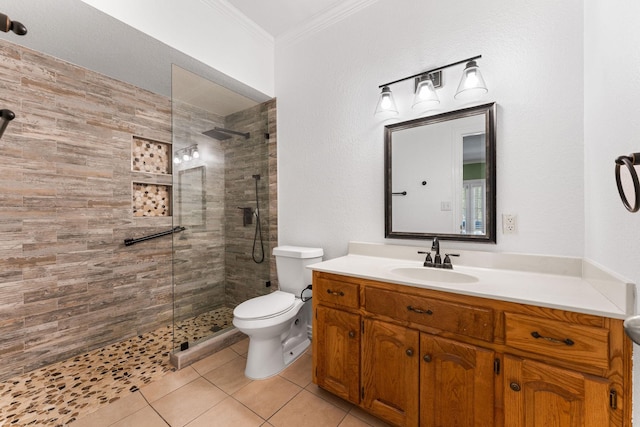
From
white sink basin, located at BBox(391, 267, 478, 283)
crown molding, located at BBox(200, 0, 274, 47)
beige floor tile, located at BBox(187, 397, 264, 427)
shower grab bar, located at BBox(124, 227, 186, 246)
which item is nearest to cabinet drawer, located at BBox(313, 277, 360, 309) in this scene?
white sink basin, located at BBox(391, 267, 478, 283)

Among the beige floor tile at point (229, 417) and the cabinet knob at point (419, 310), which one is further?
the beige floor tile at point (229, 417)

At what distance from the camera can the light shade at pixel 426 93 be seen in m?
1.69

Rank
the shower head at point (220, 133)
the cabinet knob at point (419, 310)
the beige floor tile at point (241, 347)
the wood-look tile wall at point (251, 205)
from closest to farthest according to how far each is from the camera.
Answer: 1. the cabinet knob at point (419, 310)
2. the beige floor tile at point (241, 347)
3. the shower head at point (220, 133)
4. the wood-look tile wall at point (251, 205)

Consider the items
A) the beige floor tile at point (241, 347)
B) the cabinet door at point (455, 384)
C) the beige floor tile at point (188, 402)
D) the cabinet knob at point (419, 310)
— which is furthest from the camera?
the beige floor tile at point (241, 347)

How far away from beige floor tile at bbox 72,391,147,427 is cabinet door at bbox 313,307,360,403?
113 centimetres

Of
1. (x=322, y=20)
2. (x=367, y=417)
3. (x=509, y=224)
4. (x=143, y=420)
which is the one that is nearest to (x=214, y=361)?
(x=143, y=420)

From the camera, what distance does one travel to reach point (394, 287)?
1339 mm

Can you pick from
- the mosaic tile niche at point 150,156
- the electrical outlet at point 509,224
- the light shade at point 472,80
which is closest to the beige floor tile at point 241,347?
the mosaic tile niche at point 150,156

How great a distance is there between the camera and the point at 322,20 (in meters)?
2.26

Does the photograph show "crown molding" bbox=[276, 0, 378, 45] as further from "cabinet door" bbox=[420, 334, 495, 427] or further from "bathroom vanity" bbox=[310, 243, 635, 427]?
"cabinet door" bbox=[420, 334, 495, 427]

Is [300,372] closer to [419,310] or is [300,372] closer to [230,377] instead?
[230,377]

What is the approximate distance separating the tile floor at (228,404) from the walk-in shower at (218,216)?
31 centimetres

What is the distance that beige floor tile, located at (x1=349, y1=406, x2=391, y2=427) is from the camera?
1.44 m

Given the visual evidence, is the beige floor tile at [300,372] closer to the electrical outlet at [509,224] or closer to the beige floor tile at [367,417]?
the beige floor tile at [367,417]
